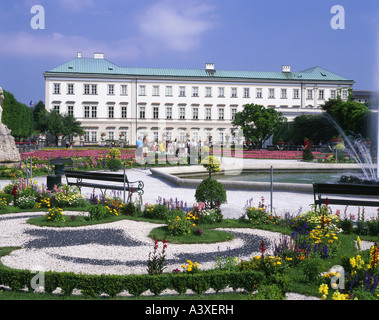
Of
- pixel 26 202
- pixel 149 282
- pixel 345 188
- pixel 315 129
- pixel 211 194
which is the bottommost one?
pixel 149 282

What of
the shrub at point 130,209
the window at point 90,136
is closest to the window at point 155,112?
the window at point 90,136

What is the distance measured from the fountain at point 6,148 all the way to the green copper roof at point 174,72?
4471 centimetres

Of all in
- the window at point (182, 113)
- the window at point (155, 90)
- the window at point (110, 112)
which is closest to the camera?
the window at point (110, 112)

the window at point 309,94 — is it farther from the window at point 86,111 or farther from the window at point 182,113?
the window at point 86,111

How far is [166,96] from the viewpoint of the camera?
64.6 metres

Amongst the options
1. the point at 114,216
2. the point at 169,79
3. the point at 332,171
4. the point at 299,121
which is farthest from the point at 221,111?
the point at 114,216

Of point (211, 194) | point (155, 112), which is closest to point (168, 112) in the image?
point (155, 112)

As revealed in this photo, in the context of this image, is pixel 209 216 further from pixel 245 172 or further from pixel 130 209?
pixel 245 172

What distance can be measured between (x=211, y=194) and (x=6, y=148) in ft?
42.8

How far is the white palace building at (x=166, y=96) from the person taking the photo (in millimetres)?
61188

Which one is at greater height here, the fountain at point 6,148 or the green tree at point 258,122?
the green tree at point 258,122

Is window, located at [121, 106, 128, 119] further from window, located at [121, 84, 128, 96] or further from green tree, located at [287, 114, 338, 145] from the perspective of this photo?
green tree, located at [287, 114, 338, 145]
